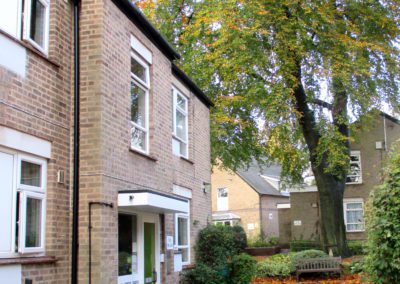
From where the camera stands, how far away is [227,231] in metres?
14.9

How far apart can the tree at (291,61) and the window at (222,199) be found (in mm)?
25996

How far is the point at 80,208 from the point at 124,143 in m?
1.55

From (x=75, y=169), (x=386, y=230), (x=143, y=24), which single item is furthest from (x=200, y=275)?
(x=143, y=24)

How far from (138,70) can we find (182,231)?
4.91 meters

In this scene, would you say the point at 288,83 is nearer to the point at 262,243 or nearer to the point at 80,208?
the point at 80,208

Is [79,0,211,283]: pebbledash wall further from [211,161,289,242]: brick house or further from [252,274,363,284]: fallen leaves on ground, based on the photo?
[211,161,289,242]: brick house

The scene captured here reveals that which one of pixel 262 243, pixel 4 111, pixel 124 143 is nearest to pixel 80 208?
pixel 124 143

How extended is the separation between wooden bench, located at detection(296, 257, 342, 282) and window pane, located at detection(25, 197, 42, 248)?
13.1 metres

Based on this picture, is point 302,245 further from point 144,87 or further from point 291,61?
point 144,87

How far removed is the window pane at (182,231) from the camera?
13469 mm

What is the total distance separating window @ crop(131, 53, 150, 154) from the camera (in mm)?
10177

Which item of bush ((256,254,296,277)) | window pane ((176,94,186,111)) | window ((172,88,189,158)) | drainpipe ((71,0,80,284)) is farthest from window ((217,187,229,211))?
drainpipe ((71,0,80,284))

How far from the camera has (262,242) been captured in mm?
38562

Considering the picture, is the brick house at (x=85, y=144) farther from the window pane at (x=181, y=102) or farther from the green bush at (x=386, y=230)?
the green bush at (x=386, y=230)
